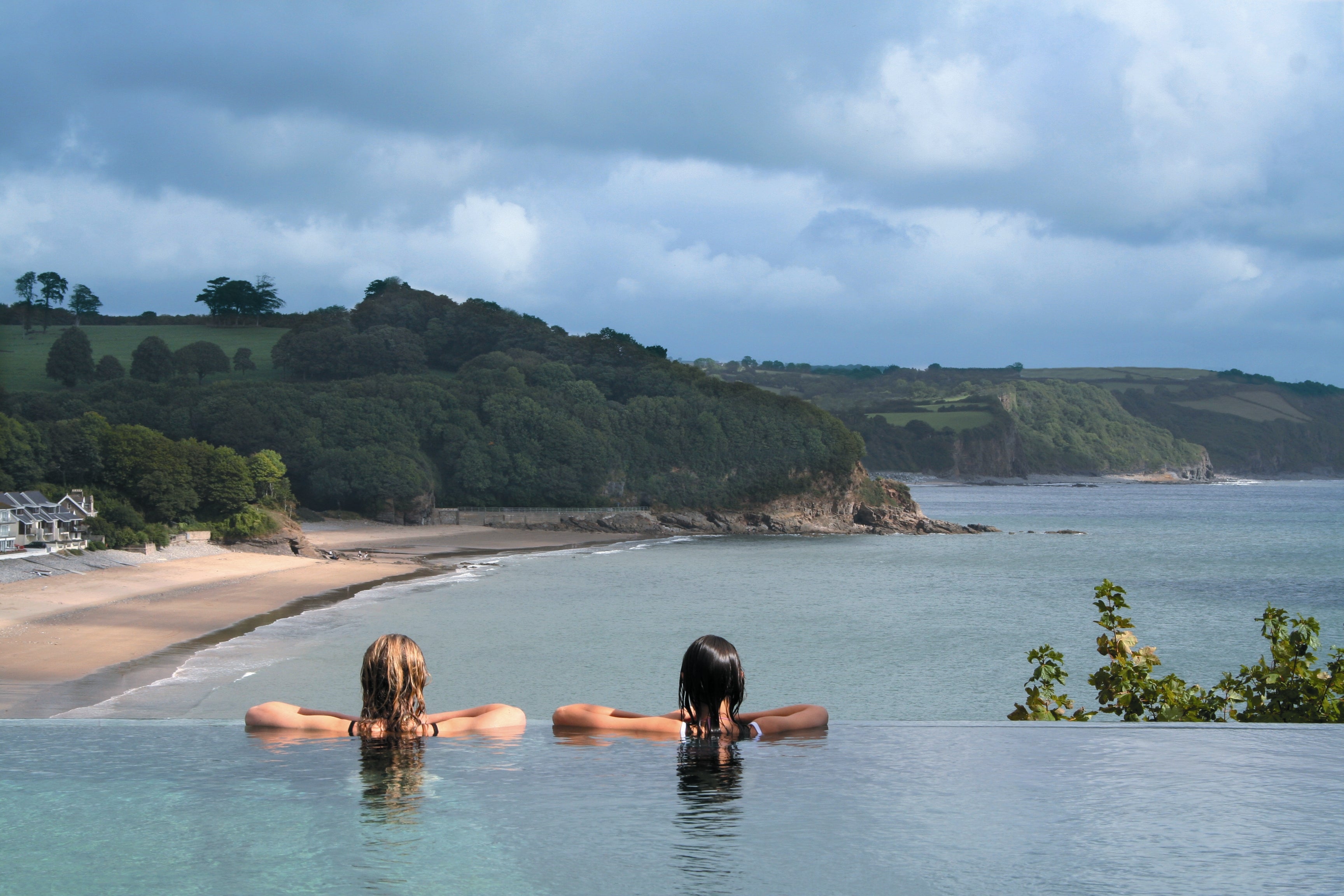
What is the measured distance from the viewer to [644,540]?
258ft

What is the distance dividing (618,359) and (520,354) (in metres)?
10.2

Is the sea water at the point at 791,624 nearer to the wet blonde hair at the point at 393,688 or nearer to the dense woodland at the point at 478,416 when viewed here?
the wet blonde hair at the point at 393,688

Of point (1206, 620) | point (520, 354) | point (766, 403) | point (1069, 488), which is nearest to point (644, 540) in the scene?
point (766, 403)

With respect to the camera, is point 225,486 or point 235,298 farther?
point 235,298

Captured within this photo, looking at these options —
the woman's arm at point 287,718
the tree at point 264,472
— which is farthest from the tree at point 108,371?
the woman's arm at point 287,718

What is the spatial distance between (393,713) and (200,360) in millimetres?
105261

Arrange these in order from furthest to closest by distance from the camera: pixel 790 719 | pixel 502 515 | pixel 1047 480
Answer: pixel 1047 480 → pixel 502 515 → pixel 790 719

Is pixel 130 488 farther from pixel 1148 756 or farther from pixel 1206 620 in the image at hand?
pixel 1148 756

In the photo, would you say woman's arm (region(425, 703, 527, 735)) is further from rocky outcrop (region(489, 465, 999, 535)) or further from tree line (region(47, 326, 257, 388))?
tree line (region(47, 326, 257, 388))

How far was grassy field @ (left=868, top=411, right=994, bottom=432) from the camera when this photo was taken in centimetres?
18862

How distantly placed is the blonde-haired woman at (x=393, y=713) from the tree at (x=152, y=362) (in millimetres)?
99486

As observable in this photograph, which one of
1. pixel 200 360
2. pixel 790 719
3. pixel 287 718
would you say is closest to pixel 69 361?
pixel 200 360

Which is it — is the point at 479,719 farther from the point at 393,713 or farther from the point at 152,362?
the point at 152,362

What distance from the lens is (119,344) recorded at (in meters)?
110
